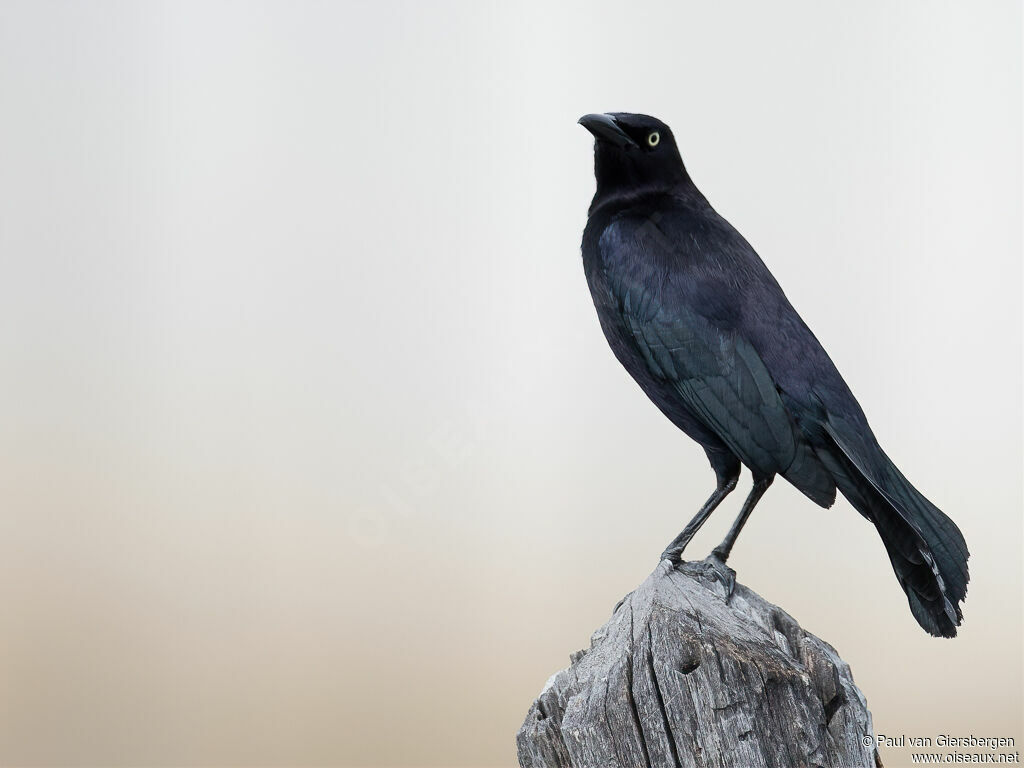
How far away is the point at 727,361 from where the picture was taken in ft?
10.2

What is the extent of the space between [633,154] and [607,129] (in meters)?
0.14

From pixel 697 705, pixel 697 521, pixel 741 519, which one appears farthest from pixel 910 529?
pixel 697 705

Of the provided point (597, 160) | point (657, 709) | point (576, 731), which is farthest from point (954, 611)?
point (597, 160)

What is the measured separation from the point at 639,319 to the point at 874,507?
0.88 metres

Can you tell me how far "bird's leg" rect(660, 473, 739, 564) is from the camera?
3295 mm

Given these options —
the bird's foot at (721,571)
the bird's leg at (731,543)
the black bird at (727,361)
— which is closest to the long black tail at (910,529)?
the black bird at (727,361)

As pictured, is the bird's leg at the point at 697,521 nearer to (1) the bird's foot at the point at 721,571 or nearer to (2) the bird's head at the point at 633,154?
(1) the bird's foot at the point at 721,571

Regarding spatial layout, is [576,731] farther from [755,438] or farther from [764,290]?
[764,290]

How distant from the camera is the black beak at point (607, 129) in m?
3.36

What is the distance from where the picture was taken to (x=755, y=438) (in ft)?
9.89

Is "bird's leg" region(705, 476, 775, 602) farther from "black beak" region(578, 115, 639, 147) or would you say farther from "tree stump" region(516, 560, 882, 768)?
"black beak" region(578, 115, 639, 147)

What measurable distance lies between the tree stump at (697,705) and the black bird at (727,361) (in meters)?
0.41

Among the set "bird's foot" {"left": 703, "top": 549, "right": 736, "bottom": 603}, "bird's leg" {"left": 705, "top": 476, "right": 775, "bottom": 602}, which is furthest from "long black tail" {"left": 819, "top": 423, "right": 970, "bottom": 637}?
"bird's foot" {"left": 703, "top": 549, "right": 736, "bottom": 603}

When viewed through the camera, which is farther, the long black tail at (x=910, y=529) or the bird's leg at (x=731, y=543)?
the bird's leg at (x=731, y=543)
